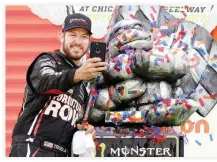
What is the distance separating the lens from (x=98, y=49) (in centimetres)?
281

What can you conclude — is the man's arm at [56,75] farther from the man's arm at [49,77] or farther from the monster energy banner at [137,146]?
the monster energy banner at [137,146]

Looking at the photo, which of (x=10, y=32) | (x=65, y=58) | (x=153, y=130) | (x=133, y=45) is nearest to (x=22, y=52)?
(x=10, y=32)

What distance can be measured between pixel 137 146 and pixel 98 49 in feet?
1.98

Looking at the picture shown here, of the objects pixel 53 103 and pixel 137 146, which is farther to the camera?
pixel 137 146

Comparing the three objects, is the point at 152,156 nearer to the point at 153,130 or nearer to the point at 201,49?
the point at 153,130

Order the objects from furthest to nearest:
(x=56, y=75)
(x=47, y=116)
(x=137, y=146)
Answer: (x=137, y=146) < (x=47, y=116) < (x=56, y=75)

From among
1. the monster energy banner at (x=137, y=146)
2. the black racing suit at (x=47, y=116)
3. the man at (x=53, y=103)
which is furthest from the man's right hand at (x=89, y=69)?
the monster energy banner at (x=137, y=146)

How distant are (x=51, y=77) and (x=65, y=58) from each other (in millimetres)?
273

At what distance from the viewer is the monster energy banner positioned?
Answer: 116 inches

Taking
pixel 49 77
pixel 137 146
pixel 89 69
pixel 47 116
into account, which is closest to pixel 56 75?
pixel 49 77

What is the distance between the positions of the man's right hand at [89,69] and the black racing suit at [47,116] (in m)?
0.10

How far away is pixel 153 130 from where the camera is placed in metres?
2.97

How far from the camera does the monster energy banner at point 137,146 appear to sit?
2947mm

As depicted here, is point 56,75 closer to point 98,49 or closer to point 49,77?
point 49,77
